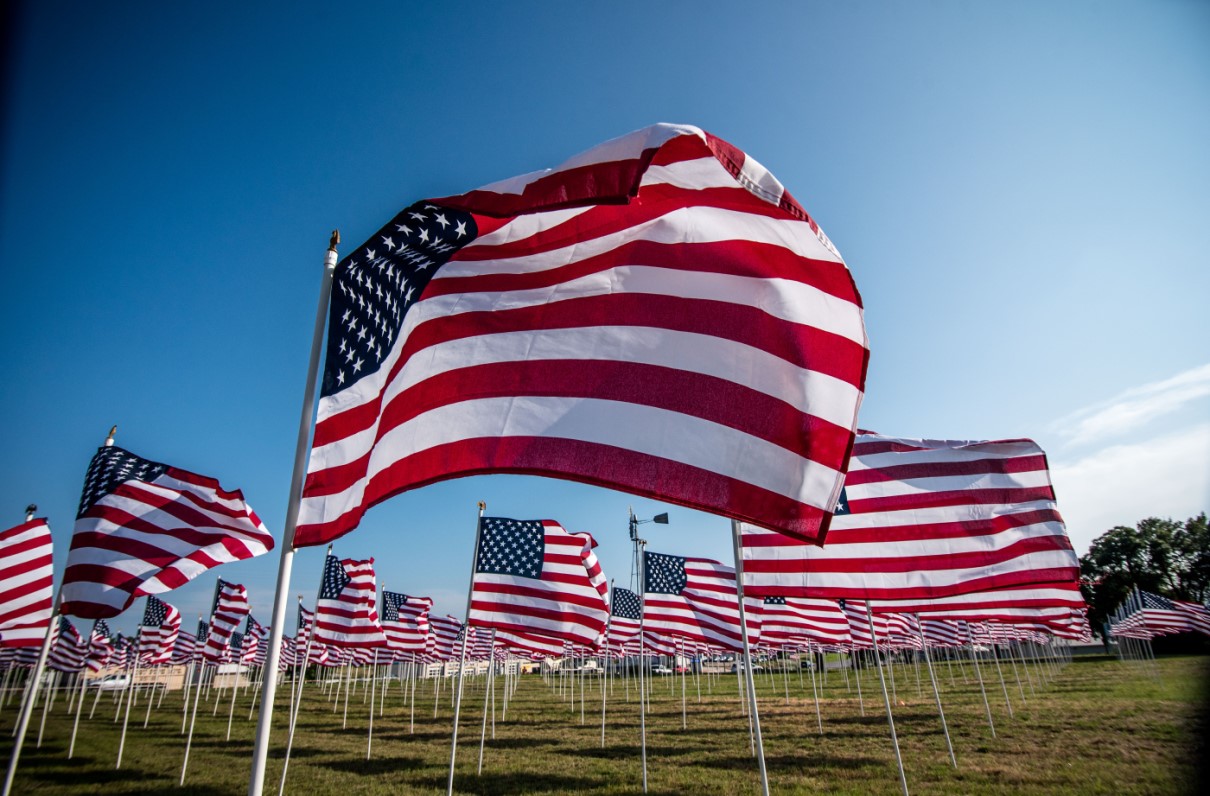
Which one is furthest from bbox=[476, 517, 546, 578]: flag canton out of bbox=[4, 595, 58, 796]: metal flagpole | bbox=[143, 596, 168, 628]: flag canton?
bbox=[143, 596, 168, 628]: flag canton

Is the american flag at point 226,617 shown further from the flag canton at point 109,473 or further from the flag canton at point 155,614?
the flag canton at point 109,473

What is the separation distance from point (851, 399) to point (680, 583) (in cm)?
1456

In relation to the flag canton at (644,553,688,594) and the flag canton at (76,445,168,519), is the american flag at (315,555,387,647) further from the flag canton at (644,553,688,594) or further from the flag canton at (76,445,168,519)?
the flag canton at (644,553,688,594)

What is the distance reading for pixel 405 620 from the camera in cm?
2697

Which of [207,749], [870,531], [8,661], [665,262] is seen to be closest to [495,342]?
[665,262]

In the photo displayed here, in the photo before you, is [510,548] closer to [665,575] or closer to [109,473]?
[665,575]

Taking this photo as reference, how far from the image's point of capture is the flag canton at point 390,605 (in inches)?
1170

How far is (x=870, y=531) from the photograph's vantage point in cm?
905

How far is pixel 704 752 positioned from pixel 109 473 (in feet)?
47.8

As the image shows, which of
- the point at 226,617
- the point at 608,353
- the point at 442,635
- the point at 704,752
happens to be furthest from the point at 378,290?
the point at 442,635

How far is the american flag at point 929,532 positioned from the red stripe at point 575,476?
16.2ft

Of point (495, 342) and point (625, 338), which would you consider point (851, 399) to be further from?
point (495, 342)

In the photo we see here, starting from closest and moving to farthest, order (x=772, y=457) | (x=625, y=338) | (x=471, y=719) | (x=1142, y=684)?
1. (x=772, y=457)
2. (x=625, y=338)
3. (x=471, y=719)
4. (x=1142, y=684)

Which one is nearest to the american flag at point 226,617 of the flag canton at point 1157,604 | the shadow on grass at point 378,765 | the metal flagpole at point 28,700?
the shadow on grass at point 378,765
